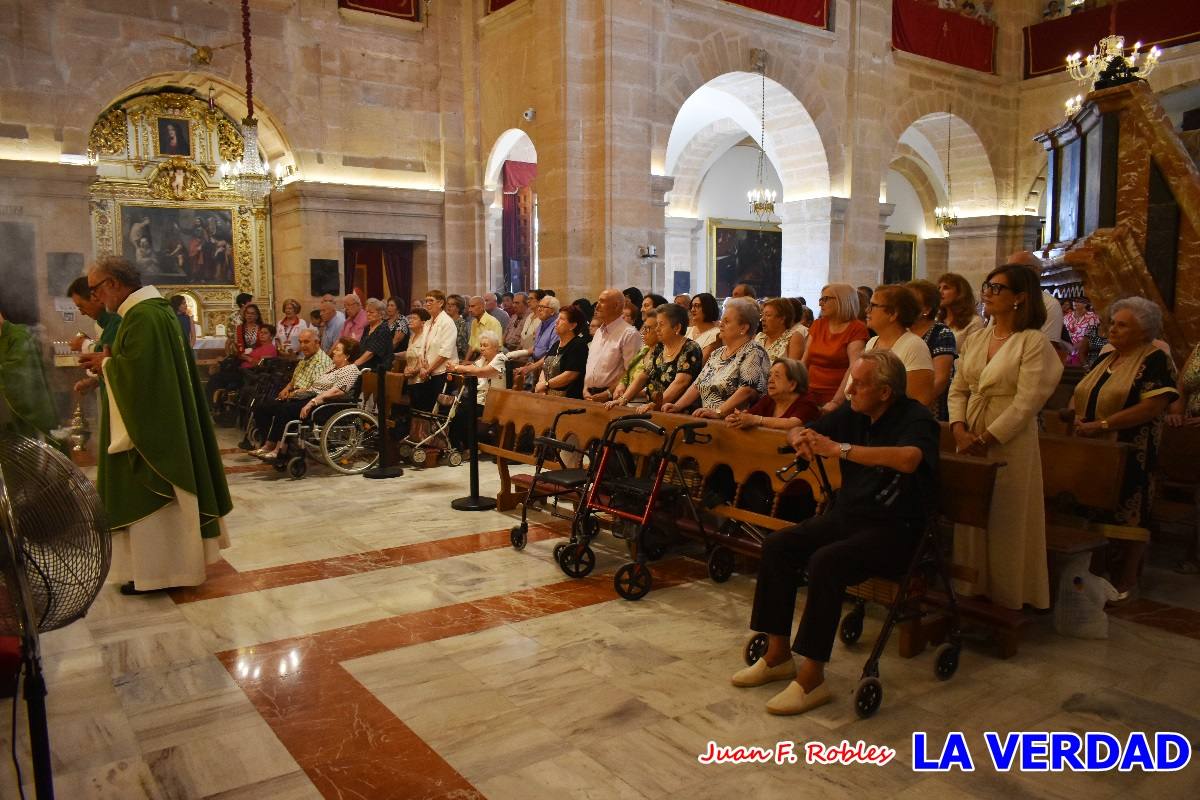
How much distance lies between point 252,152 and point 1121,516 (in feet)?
32.9

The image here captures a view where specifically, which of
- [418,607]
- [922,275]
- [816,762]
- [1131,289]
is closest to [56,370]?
[418,607]

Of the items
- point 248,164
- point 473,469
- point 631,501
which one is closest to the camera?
point 631,501

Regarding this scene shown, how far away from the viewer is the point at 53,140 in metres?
11.2

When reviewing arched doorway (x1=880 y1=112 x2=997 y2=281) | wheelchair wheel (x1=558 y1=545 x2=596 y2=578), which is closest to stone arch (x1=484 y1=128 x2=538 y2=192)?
arched doorway (x1=880 y1=112 x2=997 y2=281)

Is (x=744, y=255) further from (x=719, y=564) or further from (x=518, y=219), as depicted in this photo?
(x=719, y=564)

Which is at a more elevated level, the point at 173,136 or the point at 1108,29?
the point at 1108,29

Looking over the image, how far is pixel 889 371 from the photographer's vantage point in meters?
3.39

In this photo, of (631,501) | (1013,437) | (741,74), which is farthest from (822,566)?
(741,74)

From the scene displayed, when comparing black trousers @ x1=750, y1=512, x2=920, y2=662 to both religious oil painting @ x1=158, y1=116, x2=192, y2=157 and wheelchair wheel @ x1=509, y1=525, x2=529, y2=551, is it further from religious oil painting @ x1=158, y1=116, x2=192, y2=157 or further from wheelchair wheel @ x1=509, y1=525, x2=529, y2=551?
religious oil painting @ x1=158, y1=116, x2=192, y2=157

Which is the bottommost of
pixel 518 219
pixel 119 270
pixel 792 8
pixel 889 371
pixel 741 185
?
pixel 889 371

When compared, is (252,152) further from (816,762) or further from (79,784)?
(816,762)

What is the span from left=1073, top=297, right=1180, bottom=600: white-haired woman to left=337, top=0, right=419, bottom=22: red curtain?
469 inches

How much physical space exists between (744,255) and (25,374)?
16.0 metres

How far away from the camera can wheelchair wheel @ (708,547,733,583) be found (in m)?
4.70
